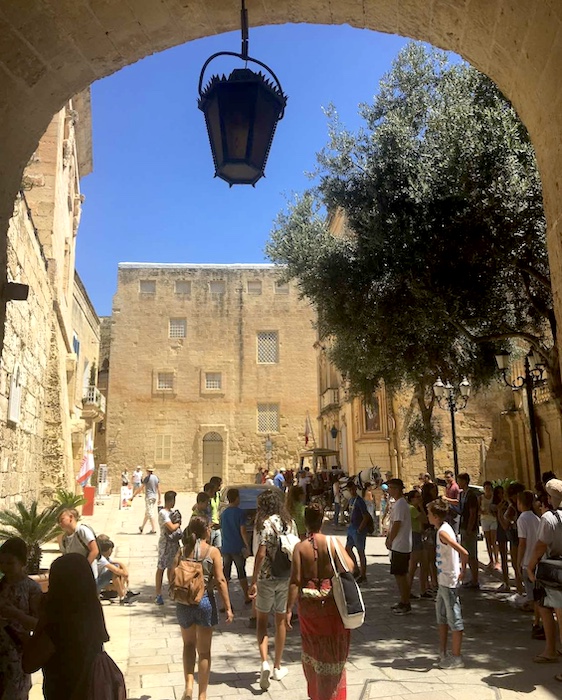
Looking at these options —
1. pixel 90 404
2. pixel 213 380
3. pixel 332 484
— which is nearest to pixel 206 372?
pixel 213 380

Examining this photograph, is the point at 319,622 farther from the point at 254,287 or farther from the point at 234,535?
the point at 254,287

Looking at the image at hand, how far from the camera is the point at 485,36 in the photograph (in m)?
3.25

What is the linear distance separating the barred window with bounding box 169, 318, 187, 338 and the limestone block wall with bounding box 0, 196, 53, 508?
72.1ft

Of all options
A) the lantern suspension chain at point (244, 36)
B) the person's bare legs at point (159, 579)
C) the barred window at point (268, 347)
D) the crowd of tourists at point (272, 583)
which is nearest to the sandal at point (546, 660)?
the crowd of tourists at point (272, 583)

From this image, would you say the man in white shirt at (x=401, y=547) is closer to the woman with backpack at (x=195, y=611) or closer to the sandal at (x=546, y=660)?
the sandal at (x=546, y=660)

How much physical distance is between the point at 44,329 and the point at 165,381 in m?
22.4

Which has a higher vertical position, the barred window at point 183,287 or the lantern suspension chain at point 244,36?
the barred window at point 183,287

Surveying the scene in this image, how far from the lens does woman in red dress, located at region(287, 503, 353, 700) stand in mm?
3748

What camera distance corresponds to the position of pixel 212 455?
114 ft

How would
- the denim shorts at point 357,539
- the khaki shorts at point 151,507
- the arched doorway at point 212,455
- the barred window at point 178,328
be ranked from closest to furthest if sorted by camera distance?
the denim shorts at point 357,539 < the khaki shorts at point 151,507 < the arched doorway at point 212,455 < the barred window at point 178,328

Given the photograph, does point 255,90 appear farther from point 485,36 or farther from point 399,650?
point 399,650

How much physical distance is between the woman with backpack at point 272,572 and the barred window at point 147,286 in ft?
106

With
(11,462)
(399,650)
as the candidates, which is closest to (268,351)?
(11,462)

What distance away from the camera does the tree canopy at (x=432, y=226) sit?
8.06 meters
